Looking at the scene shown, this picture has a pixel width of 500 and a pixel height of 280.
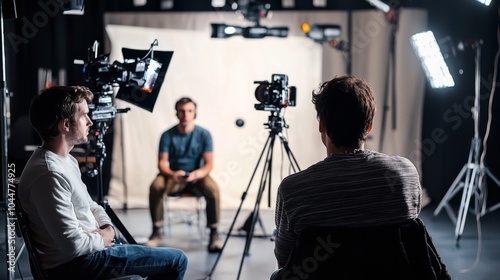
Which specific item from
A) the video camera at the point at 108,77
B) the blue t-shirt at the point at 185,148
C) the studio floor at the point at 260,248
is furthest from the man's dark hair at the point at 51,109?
the blue t-shirt at the point at 185,148

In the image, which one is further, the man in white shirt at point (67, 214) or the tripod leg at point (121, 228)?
the tripod leg at point (121, 228)

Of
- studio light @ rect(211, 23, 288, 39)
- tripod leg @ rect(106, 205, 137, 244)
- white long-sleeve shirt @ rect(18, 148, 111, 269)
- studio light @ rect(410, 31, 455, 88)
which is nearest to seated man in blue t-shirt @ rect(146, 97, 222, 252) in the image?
studio light @ rect(211, 23, 288, 39)

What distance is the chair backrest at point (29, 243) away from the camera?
1882 mm

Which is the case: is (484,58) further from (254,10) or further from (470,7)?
(254,10)

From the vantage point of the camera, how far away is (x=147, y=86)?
271 cm

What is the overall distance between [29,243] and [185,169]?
8.83ft

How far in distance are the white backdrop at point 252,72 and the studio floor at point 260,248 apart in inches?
30.1

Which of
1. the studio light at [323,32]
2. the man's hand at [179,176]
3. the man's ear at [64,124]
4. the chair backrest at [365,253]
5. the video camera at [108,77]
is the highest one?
the studio light at [323,32]

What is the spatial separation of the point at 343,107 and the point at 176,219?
12.9 ft

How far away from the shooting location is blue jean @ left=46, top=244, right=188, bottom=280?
201 cm

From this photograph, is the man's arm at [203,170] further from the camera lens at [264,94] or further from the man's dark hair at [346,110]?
the man's dark hair at [346,110]

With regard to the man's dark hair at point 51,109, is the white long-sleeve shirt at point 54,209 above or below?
below

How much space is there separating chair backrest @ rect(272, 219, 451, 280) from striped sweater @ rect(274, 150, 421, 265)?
30mm

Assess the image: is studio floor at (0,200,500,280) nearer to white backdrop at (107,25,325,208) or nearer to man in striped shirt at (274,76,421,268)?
white backdrop at (107,25,325,208)
